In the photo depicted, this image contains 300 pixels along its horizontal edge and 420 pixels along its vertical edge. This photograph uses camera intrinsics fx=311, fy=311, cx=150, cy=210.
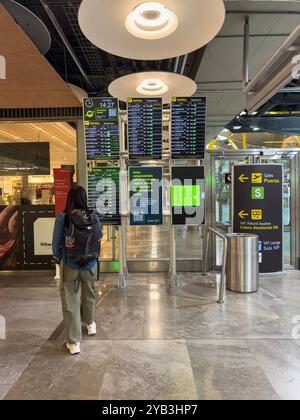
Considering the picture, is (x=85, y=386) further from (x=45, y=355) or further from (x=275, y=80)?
(x=275, y=80)

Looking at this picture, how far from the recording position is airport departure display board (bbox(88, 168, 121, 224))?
467 cm

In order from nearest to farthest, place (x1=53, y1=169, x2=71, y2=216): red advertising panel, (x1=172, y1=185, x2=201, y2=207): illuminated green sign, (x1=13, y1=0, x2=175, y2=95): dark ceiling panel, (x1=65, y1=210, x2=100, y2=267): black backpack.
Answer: (x1=65, y1=210, x2=100, y2=267): black backpack, (x1=13, y1=0, x2=175, y2=95): dark ceiling panel, (x1=172, y1=185, x2=201, y2=207): illuminated green sign, (x1=53, y1=169, x2=71, y2=216): red advertising panel

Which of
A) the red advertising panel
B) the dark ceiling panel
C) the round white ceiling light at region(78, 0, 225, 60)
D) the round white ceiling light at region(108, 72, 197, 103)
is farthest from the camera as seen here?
the red advertising panel

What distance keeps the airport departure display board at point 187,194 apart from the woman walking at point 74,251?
202cm

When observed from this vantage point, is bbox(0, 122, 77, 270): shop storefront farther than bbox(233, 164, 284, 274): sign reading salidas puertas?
Yes

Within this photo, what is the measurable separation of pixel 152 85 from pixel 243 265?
2779 mm

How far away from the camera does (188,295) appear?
Answer: 436 centimetres

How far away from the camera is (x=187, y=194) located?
4.72 metres

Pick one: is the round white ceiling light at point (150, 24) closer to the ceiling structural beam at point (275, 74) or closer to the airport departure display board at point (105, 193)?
the ceiling structural beam at point (275, 74)

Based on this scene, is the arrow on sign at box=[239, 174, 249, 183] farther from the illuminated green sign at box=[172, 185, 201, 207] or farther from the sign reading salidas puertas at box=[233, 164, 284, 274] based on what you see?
the illuminated green sign at box=[172, 185, 201, 207]

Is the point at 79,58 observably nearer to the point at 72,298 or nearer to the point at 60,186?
the point at 60,186

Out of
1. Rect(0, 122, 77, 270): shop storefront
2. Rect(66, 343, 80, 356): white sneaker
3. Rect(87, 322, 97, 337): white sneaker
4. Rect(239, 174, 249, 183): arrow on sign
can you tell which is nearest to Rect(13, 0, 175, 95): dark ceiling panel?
Rect(0, 122, 77, 270): shop storefront

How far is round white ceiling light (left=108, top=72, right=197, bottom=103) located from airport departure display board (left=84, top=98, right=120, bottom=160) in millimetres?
298
